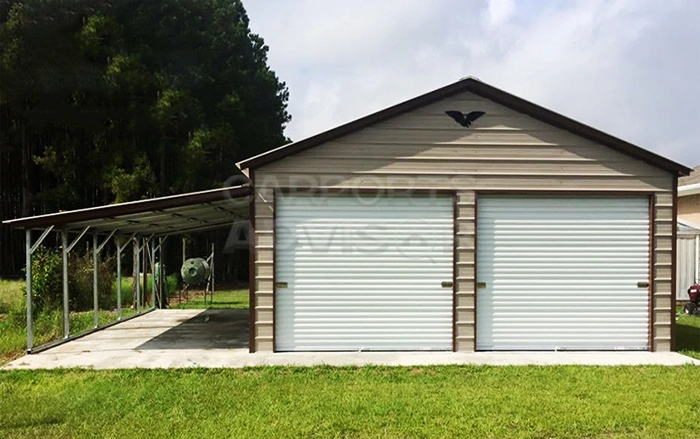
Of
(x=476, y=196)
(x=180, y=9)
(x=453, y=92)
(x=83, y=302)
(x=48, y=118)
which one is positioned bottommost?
(x=83, y=302)

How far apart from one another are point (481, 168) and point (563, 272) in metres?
1.96

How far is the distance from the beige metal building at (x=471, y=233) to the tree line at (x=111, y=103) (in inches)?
516

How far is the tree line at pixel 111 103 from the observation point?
19.2 meters

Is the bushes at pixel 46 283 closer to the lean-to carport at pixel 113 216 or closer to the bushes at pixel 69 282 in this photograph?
the bushes at pixel 69 282

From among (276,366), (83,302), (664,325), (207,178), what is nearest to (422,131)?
(276,366)

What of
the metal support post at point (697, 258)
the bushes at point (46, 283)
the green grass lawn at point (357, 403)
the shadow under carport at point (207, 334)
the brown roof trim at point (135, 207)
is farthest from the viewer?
the metal support post at point (697, 258)

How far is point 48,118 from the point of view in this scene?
20.1 m

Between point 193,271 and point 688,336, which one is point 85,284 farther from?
point 688,336

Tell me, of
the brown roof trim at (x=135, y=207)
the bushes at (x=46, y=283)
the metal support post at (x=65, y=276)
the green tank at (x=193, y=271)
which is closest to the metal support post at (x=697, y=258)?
the brown roof trim at (x=135, y=207)

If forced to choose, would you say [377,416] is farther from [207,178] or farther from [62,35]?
[62,35]

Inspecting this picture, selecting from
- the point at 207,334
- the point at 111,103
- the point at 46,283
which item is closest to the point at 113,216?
the point at 207,334

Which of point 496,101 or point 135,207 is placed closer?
point 135,207

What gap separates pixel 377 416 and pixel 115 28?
62.5 ft

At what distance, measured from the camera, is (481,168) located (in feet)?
26.7
